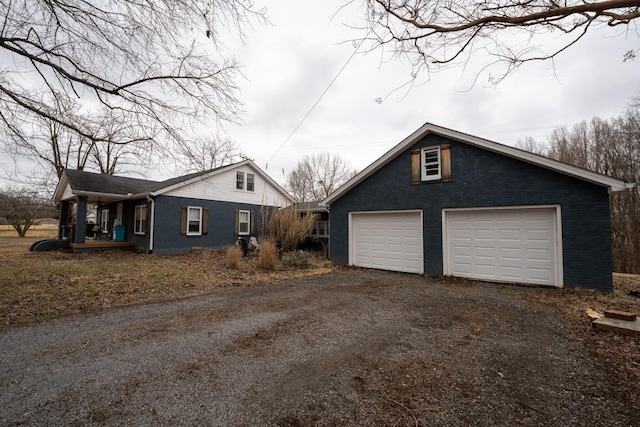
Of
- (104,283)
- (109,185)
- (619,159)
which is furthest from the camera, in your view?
(619,159)

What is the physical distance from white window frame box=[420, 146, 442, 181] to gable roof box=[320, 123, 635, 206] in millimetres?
473

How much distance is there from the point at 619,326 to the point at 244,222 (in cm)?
1502

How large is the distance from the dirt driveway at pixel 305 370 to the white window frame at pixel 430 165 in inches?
182

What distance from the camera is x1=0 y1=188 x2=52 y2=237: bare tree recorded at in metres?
18.1

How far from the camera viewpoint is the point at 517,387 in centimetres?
248

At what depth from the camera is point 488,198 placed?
24.2 ft

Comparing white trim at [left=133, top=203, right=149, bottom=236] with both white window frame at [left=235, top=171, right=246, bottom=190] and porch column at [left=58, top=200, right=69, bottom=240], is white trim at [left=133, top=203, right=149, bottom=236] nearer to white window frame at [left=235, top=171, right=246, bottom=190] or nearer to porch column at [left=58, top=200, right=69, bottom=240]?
white window frame at [left=235, top=171, right=246, bottom=190]

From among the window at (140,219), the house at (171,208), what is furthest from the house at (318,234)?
the window at (140,219)

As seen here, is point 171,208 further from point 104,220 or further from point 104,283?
point 104,220

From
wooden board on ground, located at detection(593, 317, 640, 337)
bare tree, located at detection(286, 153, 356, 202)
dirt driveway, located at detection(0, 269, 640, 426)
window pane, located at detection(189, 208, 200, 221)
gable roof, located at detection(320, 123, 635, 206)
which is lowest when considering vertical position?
dirt driveway, located at detection(0, 269, 640, 426)

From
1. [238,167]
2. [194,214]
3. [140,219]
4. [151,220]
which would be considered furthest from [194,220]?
[238,167]

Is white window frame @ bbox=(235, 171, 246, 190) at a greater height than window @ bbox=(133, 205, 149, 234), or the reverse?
white window frame @ bbox=(235, 171, 246, 190)

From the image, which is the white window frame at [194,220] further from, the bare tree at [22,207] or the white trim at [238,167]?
the bare tree at [22,207]

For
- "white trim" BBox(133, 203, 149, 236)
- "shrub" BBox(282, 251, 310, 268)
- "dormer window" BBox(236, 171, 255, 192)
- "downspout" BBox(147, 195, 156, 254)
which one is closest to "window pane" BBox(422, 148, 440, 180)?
"shrub" BBox(282, 251, 310, 268)
